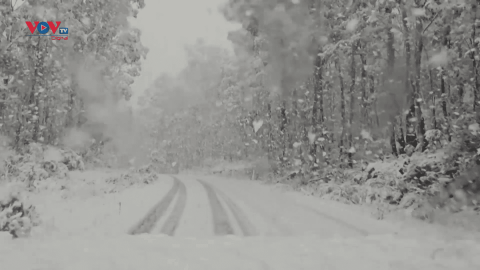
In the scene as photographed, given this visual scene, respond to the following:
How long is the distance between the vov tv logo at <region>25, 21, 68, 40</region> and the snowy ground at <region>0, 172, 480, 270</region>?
39.8ft

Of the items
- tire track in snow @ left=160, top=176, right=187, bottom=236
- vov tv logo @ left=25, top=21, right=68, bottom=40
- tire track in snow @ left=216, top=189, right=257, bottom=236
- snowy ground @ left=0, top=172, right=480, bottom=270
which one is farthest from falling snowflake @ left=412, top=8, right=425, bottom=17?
vov tv logo @ left=25, top=21, right=68, bottom=40

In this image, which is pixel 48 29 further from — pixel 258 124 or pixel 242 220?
pixel 242 220

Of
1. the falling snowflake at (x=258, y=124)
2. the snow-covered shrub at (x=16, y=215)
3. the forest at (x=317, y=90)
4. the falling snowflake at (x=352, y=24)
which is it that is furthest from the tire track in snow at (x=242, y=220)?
the falling snowflake at (x=258, y=124)

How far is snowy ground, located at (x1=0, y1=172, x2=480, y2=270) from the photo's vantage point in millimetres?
4348

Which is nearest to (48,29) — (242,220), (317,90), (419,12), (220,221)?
(317,90)

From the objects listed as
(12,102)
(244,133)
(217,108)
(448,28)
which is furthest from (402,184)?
(217,108)

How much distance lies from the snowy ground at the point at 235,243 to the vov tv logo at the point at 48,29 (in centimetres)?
1213

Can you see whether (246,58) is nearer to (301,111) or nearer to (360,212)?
(301,111)

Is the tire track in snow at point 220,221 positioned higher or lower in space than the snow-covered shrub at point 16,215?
lower

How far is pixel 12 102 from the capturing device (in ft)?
59.8

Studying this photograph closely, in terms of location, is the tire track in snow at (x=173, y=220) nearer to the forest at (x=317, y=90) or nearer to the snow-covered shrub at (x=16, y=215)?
the snow-covered shrub at (x=16, y=215)

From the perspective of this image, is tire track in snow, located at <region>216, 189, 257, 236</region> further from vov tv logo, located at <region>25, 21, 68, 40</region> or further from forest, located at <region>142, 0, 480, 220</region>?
vov tv logo, located at <region>25, 21, 68, 40</region>

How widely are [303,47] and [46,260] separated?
16.6m

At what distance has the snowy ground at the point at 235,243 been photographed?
14.3 ft
